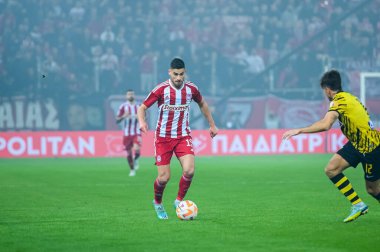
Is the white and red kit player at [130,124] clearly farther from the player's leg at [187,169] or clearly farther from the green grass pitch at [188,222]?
the player's leg at [187,169]

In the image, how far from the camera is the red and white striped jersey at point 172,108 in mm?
11664

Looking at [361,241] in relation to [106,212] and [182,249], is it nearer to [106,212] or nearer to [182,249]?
[182,249]

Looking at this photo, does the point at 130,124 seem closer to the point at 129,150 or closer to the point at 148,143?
the point at 129,150

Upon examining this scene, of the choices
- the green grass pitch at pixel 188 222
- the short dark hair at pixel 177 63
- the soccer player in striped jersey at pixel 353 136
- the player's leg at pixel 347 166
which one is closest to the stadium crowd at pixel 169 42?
the green grass pitch at pixel 188 222

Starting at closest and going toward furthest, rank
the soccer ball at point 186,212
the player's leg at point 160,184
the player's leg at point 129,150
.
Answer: the soccer ball at point 186,212, the player's leg at point 160,184, the player's leg at point 129,150

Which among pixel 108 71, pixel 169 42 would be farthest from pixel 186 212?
pixel 169 42

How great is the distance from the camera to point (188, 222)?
1089cm

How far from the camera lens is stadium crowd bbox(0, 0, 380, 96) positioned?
3266 centimetres

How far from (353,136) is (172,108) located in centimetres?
267

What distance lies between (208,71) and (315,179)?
14.8 metres

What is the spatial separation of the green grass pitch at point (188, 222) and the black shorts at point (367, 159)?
0.64 m

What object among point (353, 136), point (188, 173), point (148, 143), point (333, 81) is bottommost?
point (148, 143)

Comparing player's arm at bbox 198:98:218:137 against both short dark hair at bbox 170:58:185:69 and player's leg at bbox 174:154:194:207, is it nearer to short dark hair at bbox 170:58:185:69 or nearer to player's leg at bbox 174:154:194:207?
player's leg at bbox 174:154:194:207

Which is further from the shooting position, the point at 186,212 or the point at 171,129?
the point at 171,129
